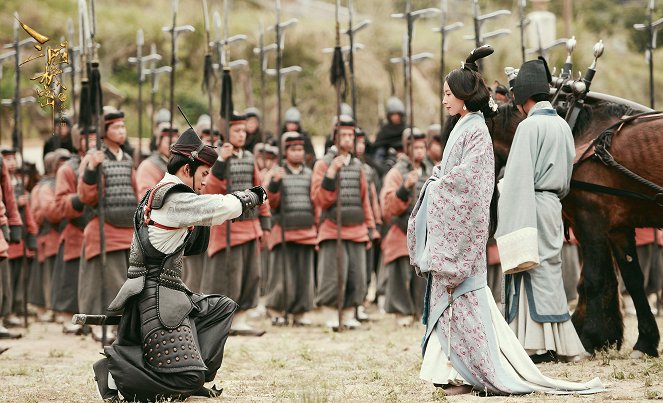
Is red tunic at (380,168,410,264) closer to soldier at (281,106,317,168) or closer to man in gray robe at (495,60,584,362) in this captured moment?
soldier at (281,106,317,168)

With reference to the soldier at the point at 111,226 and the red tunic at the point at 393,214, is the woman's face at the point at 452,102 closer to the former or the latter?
the soldier at the point at 111,226

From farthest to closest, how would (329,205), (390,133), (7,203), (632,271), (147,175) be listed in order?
(390,133) < (329,205) < (147,175) < (7,203) < (632,271)

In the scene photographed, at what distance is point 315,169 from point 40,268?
3.57 meters

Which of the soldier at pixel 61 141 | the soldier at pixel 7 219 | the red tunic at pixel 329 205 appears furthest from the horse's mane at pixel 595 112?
the soldier at pixel 61 141

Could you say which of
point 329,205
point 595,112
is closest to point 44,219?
point 329,205

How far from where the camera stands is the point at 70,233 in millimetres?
11188

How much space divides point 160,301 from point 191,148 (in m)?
0.91

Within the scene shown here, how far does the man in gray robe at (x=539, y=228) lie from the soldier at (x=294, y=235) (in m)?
4.13

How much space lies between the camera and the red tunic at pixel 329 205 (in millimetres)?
11438

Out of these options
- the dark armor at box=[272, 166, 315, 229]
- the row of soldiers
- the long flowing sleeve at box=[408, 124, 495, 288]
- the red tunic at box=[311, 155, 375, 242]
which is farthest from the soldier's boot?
the dark armor at box=[272, 166, 315, 229]

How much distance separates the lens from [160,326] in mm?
6547

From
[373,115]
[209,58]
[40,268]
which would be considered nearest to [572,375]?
[209,58]

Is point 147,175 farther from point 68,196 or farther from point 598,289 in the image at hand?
point 598,289

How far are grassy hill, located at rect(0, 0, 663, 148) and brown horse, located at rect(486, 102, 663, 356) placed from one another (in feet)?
54.6
